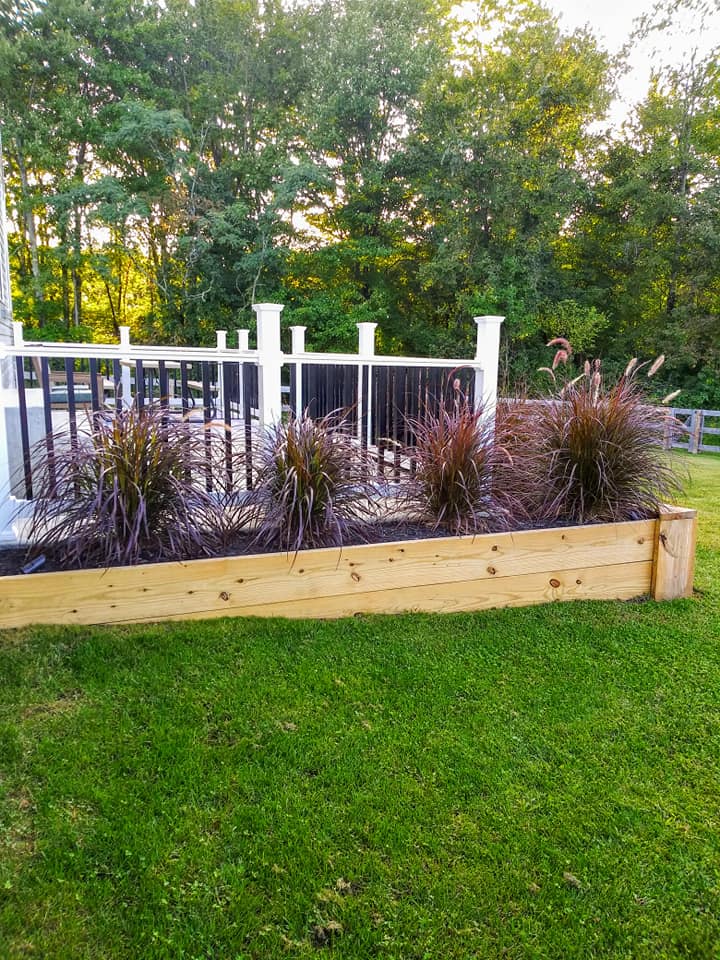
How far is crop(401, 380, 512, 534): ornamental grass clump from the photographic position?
2.91 m

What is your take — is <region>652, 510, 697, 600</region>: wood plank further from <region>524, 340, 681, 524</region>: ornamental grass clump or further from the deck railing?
the deck railing

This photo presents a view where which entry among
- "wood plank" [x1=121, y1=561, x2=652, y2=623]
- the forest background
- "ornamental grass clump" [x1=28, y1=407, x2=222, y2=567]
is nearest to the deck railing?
"ornamental grass clump" [x1=28, y1=407, x2=222, y2=567]

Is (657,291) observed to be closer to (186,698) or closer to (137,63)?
(137,63)

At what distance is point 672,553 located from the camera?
302cm

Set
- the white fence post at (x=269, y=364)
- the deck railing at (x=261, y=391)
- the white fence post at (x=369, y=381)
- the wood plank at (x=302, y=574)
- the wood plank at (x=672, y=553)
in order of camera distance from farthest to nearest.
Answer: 1. the white fence post at (x=369, y=381)
2. the white fence post at (x=269, y=364)
3. the wood plank at (x=672, y=553)
4. the deck railing at (x=261, y=391)
5. the wood plank at (x=302, y=574)

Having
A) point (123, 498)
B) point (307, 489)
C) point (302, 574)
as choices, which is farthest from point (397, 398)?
point (123, 498)

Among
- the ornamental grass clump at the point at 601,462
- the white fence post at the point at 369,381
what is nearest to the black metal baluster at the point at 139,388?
the white fence post at the point at 369,381

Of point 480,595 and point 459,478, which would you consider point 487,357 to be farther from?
point 480,595

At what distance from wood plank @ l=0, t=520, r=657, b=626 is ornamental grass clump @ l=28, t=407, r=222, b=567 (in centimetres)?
12

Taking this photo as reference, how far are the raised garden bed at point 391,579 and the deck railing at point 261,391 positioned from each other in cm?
58

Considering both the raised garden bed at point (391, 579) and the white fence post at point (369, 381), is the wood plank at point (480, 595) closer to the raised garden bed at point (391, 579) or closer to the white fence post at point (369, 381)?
the raised garden bed at point (391, 579)

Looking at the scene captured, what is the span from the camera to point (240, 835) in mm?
1551

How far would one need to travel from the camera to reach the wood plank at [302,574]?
2.34 metres

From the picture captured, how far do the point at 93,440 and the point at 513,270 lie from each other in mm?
12575
